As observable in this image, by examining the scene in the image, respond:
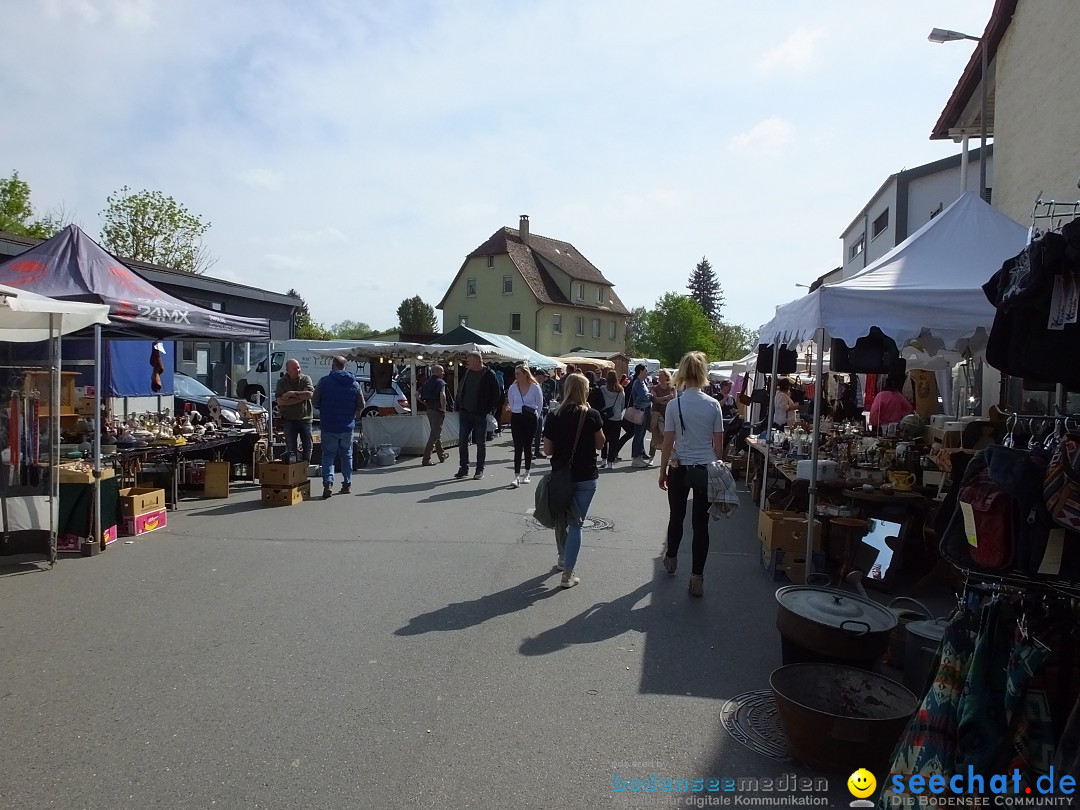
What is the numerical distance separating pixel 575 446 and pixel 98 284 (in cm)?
601

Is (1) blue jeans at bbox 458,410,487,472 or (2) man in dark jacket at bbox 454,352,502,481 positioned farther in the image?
(1) blue jeans at bbox 458,410,487,472

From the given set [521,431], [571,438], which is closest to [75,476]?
[571,438]

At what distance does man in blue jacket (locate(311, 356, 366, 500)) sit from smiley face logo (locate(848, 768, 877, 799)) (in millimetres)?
7887

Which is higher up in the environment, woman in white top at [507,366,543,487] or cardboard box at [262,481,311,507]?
woman in white top at [507,366,543,487]

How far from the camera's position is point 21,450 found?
6703mm

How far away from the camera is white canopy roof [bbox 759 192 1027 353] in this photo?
5.64m

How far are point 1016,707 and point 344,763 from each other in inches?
108

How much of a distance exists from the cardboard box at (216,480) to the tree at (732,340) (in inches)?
2898

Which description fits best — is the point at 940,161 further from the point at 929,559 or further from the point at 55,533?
the point at 55,533

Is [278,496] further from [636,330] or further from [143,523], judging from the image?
[636,330]

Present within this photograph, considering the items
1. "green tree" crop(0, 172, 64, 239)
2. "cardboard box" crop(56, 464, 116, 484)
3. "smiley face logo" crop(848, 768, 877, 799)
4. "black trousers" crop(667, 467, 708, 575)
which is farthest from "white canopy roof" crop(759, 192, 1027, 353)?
"green tree" crop(0, 172, 64, 239)

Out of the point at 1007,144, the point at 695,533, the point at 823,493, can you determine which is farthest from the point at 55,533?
the point at 1007,144

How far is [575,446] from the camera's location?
594 centimetres

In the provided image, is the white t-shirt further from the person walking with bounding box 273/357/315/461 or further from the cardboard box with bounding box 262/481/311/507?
the person walking with bounding box 273/357/315/461
